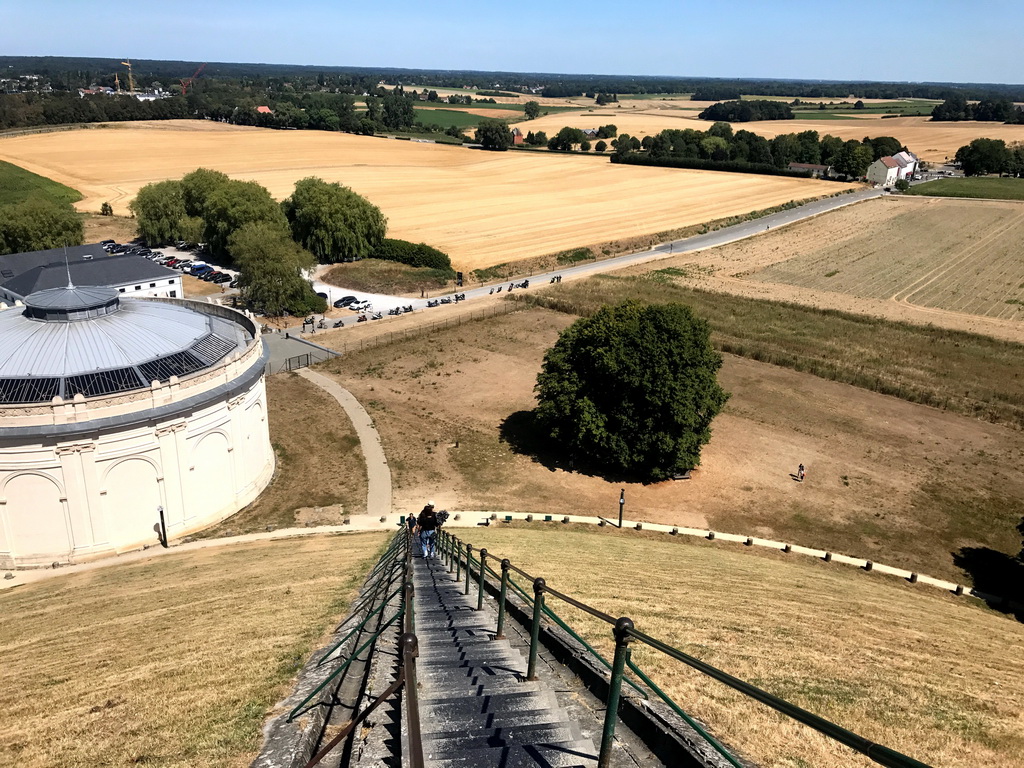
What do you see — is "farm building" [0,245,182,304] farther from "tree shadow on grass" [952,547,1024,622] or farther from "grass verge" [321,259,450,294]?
"tree shadow on grass" [952,547,1024,622]

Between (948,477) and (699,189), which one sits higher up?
(699,189)

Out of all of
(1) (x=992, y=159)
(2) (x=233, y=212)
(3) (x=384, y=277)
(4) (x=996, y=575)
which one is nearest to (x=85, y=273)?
(2) (x=233, y=212)

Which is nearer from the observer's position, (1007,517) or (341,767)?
(341,767)

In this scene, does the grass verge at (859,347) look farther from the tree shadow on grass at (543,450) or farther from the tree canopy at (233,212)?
the tree canopy at (233,212)

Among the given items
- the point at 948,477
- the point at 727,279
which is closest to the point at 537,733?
Result: the point at 948,477

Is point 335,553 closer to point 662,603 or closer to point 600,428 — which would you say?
point 662,603

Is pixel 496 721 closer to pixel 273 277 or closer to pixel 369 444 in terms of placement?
pixel 369 444
